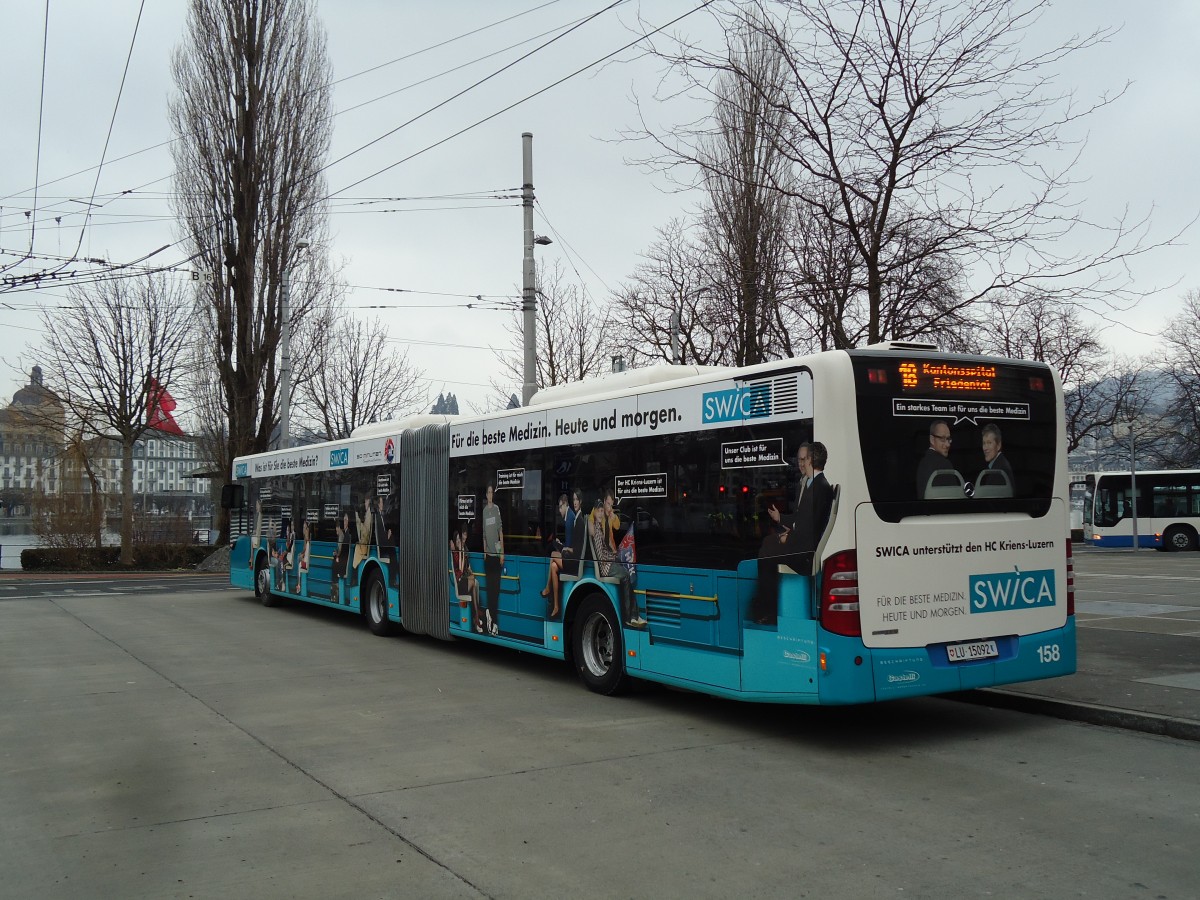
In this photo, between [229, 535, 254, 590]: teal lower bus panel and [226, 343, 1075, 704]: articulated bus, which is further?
[229, 535, 254, 590]: teal lower bus panel

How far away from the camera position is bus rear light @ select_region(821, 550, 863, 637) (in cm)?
728

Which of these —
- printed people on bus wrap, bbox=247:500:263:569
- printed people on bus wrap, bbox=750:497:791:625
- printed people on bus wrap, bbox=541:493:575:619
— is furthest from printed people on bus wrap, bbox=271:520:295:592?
printed people on bus wrap, bbox=750:497:791:625

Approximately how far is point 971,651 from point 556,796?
11.4 ft

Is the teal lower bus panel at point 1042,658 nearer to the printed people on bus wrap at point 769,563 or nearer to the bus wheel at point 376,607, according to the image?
the printed people on bus wrap at point 769,563

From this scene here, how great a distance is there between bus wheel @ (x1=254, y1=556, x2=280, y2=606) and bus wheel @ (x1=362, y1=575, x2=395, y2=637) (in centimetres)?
518

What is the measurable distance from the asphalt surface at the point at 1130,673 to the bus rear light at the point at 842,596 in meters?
2.65

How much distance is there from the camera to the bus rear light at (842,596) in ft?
23.9

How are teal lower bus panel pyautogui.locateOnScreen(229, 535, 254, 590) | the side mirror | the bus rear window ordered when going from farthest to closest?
the side mirror → teal lower bus panel pyautogui.locateOnScreen(229, 535, 254, 590) → the bus rear window

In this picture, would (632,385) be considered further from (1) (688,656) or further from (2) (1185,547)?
(2) (1185,547)

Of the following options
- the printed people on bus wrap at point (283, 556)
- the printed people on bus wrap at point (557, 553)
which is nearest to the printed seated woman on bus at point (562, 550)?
the printed people on bus wrap at point (557, 553)

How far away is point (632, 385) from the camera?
10.6 metres

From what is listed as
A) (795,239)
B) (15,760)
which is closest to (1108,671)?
(795,239)

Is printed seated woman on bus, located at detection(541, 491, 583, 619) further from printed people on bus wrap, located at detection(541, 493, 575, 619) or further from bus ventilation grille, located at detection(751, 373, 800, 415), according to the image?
bus ventilation grille, located at detection(751, 373, 800, 415)

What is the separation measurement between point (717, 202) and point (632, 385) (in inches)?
417
